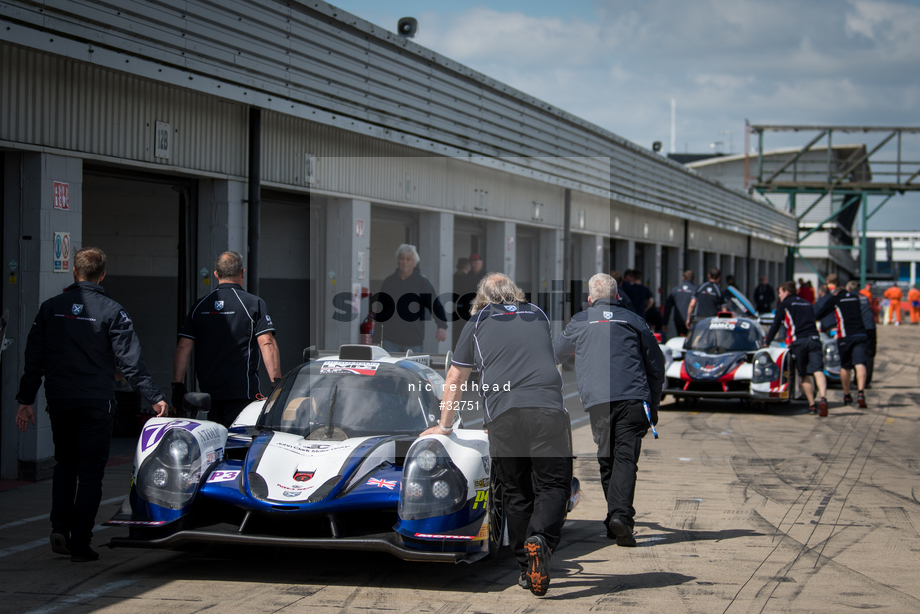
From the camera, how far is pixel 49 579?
5.11m

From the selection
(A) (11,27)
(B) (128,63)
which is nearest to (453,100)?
(B) (128,63)

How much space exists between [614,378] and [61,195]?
4.91 m

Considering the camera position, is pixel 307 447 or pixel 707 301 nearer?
pixel 307 447

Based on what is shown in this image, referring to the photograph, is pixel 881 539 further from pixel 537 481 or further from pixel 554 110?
pixel 554 110

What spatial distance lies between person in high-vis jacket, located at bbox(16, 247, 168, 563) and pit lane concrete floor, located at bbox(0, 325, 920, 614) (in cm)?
28

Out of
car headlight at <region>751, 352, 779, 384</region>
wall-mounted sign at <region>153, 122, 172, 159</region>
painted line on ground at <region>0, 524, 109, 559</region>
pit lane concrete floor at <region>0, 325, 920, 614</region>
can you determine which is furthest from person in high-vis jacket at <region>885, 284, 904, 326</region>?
painted line on ground at <region>0, 524, 109, 559</region>

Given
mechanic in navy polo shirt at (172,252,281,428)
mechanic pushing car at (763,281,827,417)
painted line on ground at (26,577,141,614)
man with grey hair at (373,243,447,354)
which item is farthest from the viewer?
mechanic pushing car at (763,281,827,417)

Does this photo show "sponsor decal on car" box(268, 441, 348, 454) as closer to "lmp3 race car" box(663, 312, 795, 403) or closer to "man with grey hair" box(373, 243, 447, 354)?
"man with grey hair" box(373, 243, 447, 354)

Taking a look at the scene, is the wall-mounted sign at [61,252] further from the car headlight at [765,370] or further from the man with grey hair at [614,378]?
the car headlight at [765,370]

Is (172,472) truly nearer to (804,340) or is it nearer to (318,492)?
(318,492)

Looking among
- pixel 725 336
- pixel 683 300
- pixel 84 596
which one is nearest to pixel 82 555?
pixel 84 596

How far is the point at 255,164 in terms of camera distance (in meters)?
10.4

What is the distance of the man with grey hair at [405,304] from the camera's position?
9773 mm

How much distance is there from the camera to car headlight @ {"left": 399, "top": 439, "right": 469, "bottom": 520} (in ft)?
16.0
